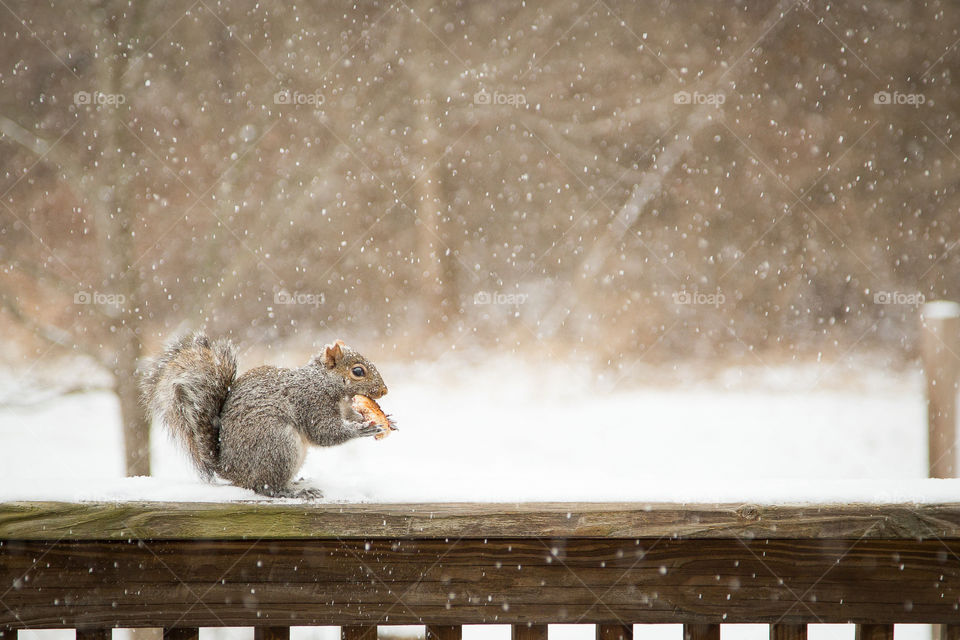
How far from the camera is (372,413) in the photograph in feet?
3.65

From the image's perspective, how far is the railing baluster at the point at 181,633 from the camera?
2.75 feet

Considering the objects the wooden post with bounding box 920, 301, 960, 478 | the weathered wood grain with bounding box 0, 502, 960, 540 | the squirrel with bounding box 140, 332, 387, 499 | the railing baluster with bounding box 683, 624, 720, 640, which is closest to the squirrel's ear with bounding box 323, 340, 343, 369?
the squirrel with bounding box 140, 332, 387, 499

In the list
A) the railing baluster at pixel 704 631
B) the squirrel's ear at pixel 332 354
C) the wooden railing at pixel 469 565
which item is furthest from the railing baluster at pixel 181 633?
the railing baluster at pixel 704 631

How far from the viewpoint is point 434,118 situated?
4.57 metres

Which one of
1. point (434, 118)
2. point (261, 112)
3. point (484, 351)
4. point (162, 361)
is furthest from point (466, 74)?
point (162, 361)

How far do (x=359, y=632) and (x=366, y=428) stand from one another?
0.31 meters

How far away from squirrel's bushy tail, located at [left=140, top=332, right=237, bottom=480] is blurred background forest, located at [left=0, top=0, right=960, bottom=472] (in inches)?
93.0

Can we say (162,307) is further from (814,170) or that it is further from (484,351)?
(814,170)

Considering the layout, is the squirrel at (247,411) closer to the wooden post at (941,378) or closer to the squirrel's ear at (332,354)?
the squirrel's ear at (332,354)

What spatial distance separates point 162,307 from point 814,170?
13.9ft

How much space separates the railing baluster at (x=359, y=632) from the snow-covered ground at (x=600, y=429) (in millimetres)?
2237

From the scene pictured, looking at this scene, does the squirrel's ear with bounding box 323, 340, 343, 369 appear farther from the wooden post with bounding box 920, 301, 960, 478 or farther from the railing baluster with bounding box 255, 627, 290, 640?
the wooden post with bounding box 920, 301, 960, 478

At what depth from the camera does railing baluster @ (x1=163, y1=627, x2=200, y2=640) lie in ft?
2.75

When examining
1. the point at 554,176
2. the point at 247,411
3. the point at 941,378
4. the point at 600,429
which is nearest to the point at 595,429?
the point at 600,429
